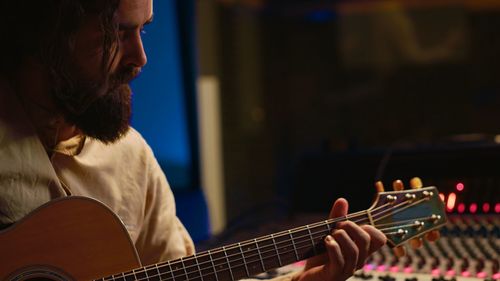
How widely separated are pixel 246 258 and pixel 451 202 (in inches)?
27.4

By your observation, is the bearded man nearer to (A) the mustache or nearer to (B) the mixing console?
(A) the mustache

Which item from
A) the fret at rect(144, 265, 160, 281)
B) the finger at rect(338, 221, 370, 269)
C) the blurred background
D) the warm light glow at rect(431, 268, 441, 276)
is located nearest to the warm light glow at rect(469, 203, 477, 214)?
the warm light glow at rect(431, 268, 441, 276)

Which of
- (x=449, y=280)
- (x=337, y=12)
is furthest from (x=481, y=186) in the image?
(x=337, y=12)

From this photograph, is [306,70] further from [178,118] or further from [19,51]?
[19,51]

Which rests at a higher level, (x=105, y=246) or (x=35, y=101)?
(x=35, y=101)

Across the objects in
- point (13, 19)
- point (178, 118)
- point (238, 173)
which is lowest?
point (238, 173)

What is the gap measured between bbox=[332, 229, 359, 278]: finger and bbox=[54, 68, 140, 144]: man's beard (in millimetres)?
447

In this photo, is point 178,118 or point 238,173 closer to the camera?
point 178,118

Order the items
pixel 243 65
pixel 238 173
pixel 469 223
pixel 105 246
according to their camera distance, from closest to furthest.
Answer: pixel 105 246, pixel 469 223, pixel 238 173, pixel 243 65

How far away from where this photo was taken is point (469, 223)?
1519mm

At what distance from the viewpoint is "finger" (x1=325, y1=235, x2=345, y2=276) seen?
3.59 feet

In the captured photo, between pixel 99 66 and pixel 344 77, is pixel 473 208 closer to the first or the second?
pixel 99 66

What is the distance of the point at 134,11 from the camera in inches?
44.1

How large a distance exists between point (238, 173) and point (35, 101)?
7.29 ft
